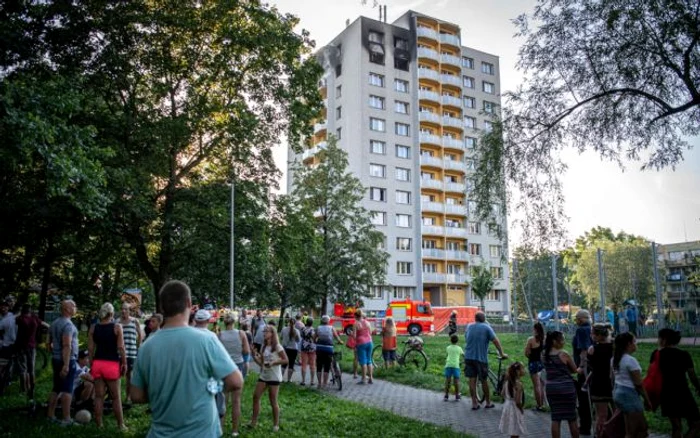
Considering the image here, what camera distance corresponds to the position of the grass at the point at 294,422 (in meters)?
9.00

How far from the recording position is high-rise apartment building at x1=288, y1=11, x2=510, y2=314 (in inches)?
2414

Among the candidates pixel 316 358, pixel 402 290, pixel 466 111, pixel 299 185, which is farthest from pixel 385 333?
pixel 466 111

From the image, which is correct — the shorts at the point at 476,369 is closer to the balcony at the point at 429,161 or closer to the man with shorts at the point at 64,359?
the man with shorts at the point at 64,359

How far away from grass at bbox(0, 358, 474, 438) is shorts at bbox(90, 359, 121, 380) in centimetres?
83

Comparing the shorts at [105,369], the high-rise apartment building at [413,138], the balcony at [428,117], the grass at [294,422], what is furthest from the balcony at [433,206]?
the shorts at [105,369]

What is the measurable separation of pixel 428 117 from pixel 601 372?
193ft

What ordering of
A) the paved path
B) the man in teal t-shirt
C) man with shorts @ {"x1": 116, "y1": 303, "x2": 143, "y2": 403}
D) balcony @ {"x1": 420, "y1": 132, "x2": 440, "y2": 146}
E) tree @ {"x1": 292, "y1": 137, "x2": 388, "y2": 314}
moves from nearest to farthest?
the man in teal t-shirt < man with shorts @ {"x1": 116, "y1": 303, "x2": 143, "y2": 403} < the paved path < tree @ {"x1": 292, "y1": 137, "x2": 388, "y2": 314} < balcony @ {"x1": 420, "y1": 132, "x2": 440, "y2": 146}

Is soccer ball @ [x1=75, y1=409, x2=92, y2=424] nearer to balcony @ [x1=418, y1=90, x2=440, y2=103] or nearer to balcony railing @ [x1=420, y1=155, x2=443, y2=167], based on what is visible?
balcony railing @ [x1=420, y1=155, x2=443, y2=167]

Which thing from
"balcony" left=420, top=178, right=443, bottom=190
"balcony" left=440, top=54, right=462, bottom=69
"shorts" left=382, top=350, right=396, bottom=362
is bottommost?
"shorts" left=382, top=350, right=396, bottom=362

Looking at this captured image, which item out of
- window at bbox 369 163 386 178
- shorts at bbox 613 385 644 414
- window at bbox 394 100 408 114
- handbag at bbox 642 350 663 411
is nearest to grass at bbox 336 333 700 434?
handbag at bbox 642 350 663 411

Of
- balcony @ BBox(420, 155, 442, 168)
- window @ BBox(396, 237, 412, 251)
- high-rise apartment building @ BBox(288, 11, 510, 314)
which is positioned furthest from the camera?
balcony @ BBox(420, 155, 442, 168)

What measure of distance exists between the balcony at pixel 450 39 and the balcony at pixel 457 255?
24297mm

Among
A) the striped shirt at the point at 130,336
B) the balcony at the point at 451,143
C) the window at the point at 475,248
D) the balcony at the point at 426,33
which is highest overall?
the balcony at the point at 426,33

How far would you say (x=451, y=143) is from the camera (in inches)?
2633
